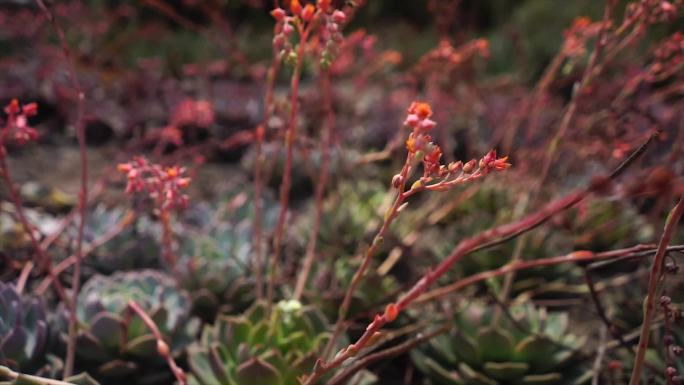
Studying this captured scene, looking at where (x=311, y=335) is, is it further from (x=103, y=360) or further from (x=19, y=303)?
(x=19, y=303)

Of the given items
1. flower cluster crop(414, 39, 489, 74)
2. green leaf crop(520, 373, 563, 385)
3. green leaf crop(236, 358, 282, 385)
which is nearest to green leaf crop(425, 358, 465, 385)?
green leaf crop(520, 373, 563, 385)

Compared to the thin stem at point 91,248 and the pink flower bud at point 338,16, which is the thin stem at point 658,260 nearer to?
the pink flower bud at point 338,16

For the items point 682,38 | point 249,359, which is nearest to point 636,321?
point 682,38

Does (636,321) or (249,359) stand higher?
(249,359)

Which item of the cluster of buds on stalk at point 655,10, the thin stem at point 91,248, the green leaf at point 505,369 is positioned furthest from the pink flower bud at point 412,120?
the thin stem at point 91,248

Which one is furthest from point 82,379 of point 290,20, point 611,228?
point 611,228

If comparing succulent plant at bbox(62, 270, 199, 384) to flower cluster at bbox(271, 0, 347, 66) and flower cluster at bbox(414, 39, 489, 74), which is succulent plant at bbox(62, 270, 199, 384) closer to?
flower cluster at bbox(271, 0, 347, 66)

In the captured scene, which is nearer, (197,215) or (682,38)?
(682,38)
